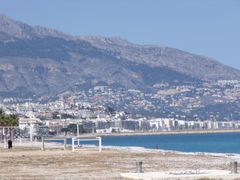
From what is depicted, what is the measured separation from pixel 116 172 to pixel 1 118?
308 ft

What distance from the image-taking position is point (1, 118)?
125m

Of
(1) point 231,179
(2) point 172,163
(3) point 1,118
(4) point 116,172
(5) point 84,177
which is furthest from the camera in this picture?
(3) point 1,118

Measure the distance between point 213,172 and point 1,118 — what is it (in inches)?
3800

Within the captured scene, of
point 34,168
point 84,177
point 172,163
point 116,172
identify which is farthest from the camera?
point 172,163

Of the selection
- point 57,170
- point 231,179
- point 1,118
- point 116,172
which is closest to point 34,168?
point 57,170

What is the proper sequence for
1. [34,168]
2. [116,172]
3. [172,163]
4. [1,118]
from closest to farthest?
[116,172] < [34,168] < [172,163] < [1,118]

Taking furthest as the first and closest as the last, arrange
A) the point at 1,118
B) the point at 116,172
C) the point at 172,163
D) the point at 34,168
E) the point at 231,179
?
the point at 1,118 < the point at 172,163 < the point at 34,168 < the point at 116,172 < the point at 231,179

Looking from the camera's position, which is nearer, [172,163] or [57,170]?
[57,170]

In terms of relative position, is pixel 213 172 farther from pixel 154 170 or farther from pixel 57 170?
pixel 57 170

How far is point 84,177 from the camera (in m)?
29.6

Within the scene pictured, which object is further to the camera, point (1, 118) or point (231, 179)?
point (1, 118)

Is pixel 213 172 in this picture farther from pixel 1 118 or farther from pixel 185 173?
pixel 1 118

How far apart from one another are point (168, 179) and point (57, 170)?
22.6 feet

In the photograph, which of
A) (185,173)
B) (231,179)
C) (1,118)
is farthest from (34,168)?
(1,118)
